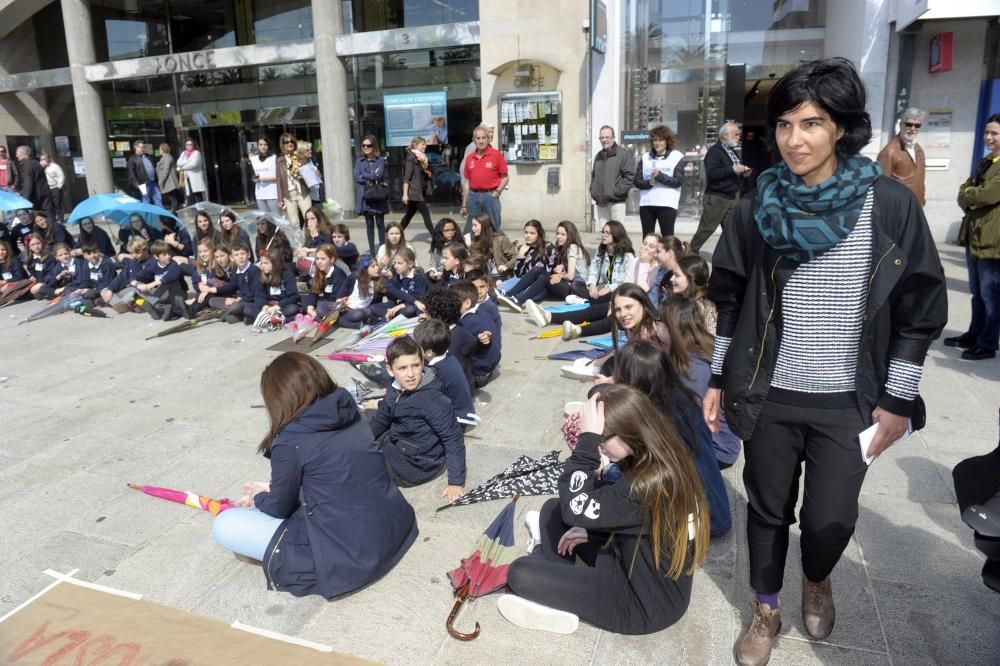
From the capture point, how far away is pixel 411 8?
14977mm

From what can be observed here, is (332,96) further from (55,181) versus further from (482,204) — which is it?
(482,204)

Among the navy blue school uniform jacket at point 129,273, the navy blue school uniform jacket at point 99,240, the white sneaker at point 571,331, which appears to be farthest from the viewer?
the navy blue school uniform jacket at point 99,240

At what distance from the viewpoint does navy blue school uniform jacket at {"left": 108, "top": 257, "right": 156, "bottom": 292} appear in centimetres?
885

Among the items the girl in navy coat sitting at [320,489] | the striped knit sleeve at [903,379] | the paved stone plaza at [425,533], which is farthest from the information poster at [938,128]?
the girl in navy coat sitting at [320,489]

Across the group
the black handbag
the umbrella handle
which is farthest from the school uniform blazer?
the umbrella handle

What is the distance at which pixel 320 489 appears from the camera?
2.98 metres

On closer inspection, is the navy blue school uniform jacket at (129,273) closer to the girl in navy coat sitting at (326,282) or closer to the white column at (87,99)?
the girl in navy coat sitting at (326,282)

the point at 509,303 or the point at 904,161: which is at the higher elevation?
the point at 904,161

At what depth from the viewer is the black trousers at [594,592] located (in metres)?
2.67

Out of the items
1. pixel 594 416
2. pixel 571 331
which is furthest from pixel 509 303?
pixel 594 416

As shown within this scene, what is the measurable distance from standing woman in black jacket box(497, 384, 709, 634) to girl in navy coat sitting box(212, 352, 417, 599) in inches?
25.1

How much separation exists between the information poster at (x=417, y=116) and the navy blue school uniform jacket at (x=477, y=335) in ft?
Result: 32.7

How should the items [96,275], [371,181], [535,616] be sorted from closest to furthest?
[535,616], [96,275], [371,181]

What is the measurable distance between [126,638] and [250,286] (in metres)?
5.69
